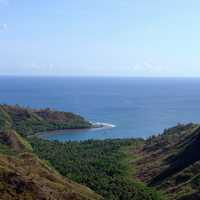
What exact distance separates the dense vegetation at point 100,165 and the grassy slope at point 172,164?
484 cm

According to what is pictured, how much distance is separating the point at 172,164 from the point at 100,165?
2386 centimetres

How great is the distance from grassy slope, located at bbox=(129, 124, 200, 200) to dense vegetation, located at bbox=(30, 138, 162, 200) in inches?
190

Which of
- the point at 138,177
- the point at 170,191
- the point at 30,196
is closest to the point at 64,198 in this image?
the point at 30,196

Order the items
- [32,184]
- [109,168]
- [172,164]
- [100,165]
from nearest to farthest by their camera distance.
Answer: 1. [32,184]
2. [172,164]
3. [109,168]
4. [100,165]

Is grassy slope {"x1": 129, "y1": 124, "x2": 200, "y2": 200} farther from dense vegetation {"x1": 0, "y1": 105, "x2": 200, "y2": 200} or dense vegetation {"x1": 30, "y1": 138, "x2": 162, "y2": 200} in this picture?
dense vegetation {"x1": 30, "y1": 138, "x2": 162, "y2": 200}

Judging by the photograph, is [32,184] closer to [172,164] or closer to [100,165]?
[100,165]

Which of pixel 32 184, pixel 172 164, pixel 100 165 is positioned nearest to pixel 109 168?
pixel 100 165

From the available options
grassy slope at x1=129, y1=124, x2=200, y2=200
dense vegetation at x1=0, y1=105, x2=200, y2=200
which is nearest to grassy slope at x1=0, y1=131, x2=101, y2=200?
dense vegetation at x1=0, y1=105, x2=200, y2=200

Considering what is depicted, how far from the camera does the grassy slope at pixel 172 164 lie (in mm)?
103613

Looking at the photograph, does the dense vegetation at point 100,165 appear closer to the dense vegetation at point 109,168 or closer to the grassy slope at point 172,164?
the dense vegetation at point 109,168

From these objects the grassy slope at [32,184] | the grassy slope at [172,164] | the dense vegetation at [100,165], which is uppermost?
the grassy slope at [32,184]

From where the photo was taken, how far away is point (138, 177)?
126062 millimetres

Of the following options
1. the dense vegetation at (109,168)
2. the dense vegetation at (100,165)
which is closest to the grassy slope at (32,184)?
the dense vegetation at (109,168)

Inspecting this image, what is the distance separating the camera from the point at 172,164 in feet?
419
